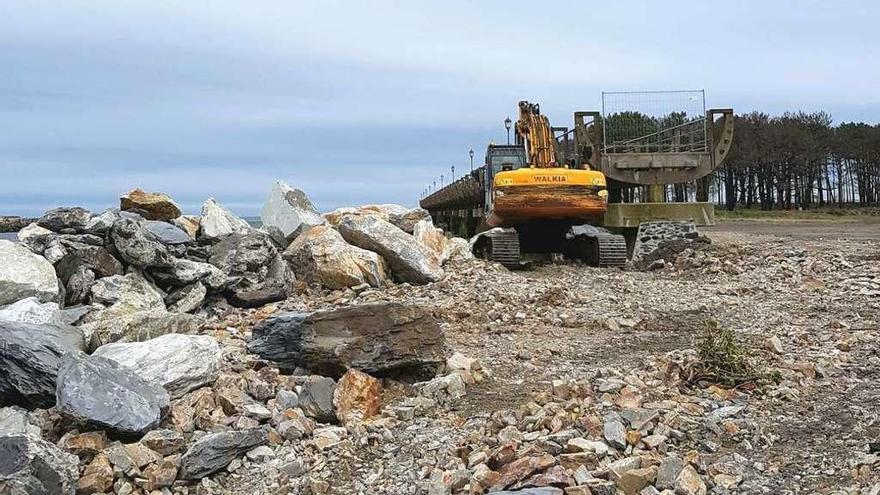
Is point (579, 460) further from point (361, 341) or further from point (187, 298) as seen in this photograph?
point (187, 298)

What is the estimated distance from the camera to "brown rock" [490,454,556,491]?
3.44 m

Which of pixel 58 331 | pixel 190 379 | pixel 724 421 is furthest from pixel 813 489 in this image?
pixel 58 331

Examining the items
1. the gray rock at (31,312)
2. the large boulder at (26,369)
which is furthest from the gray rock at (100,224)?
the large boulder at (26,369)

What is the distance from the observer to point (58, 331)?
5.39m

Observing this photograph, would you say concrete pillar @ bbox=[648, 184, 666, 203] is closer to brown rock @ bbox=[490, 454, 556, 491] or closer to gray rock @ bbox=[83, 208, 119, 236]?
gray rock @ bbox=[83, 208, 119, 236]

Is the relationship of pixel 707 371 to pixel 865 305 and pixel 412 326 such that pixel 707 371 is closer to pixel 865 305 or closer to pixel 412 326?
pixel 412 326

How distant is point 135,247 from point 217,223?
1901mm

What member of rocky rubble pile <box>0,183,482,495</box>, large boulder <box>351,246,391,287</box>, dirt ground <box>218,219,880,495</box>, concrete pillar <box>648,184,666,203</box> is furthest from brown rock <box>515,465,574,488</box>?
concrete pillar <box>648,184,666,203</box>

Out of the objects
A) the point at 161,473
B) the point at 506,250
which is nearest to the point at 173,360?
the point at 161,473

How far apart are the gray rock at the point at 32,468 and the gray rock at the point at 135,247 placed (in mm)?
4507

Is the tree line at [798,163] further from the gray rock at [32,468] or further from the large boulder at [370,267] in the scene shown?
the gray rock at [32,468]

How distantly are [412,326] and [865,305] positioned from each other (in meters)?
4.80

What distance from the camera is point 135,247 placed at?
26.3 ft

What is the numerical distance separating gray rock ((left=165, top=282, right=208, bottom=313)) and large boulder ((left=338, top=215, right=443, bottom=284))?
2.18 meters
